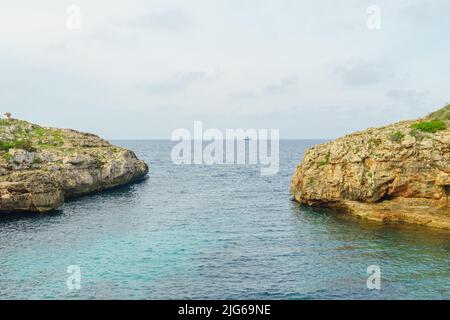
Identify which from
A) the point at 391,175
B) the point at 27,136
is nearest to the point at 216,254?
the point at 391,175

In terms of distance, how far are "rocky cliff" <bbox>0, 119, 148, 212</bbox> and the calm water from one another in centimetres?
410

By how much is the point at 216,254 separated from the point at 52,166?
54.7 meters

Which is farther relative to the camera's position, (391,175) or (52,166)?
(52,166)

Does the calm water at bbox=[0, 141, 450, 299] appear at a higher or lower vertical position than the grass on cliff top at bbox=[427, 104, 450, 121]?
lower

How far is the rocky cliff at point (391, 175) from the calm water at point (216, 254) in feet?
12.9

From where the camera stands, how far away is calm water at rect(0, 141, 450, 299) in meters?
Answer: 39.2

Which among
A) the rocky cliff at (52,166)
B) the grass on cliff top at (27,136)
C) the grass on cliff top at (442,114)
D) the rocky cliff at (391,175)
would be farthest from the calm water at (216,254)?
the grass on cliff top at (442,114)

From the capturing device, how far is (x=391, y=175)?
213 feet

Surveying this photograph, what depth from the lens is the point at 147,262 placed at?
4694cm

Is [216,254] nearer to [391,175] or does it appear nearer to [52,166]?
[391,175]

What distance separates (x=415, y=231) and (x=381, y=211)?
793cm

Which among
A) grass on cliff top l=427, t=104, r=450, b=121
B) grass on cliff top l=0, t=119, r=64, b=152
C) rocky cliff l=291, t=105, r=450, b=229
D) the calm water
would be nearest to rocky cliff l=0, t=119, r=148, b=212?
grass on cliff top l=0, t=119, r=64, b=152

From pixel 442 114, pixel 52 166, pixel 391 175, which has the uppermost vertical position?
pixel 442 114

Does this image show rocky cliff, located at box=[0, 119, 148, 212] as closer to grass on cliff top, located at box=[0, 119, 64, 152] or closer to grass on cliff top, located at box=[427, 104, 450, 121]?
grass on cliff top, located at box=[0, 119, 64, 152]
